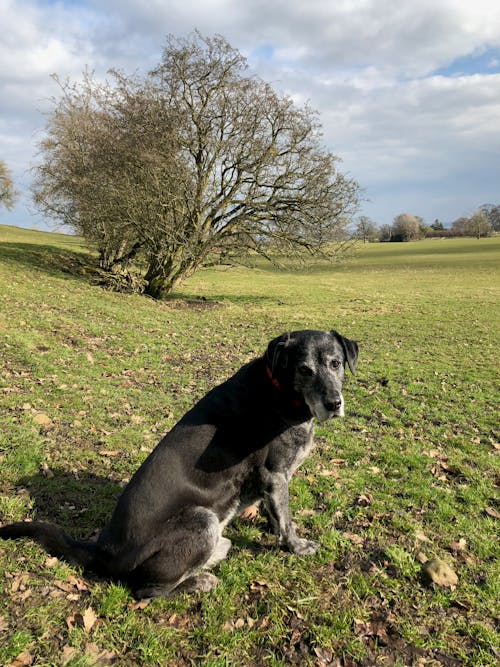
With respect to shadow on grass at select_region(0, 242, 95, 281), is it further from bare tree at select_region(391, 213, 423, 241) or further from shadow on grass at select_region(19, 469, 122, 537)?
bare tree at select_region(391, 213, 423, 241)

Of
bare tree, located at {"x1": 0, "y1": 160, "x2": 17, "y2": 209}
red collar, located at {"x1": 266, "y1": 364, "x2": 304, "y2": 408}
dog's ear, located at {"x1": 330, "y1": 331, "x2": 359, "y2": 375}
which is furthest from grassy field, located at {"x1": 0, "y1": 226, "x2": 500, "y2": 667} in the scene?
bare tree, located at {"x1": 0, "y1": 160, "x2": 17, "y2": 209}

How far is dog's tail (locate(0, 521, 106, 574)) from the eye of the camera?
3744 millimetres

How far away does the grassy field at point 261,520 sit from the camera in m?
3.44

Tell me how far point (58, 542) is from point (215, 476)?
146cm

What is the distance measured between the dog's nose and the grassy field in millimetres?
1677

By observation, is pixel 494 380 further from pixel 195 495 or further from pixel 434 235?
pixel 434 235

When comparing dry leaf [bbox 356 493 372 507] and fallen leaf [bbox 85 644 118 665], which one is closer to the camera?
fallen leaf [bbox 85 644 118 665]

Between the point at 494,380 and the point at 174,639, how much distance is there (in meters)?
10.4

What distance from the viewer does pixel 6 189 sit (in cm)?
6644

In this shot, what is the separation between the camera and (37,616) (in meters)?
3.44

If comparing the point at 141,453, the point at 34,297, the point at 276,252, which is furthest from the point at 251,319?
the point at 141,453

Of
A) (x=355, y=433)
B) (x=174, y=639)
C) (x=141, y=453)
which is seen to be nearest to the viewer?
(x=174, y=639)

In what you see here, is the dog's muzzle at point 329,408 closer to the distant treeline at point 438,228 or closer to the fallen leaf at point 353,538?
the fallen leaf at point 353,538

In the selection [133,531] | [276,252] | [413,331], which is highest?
[276,252]
